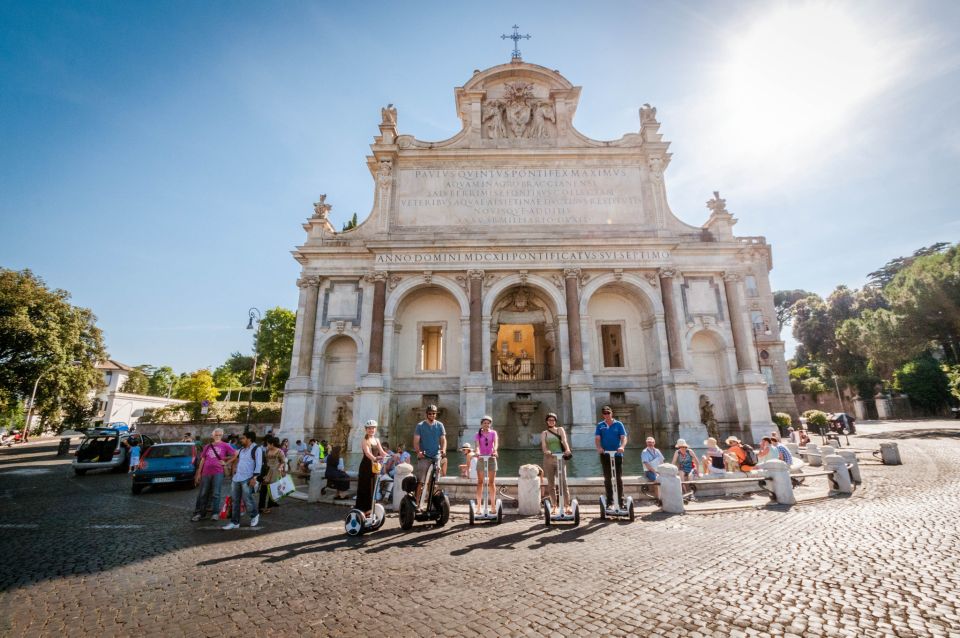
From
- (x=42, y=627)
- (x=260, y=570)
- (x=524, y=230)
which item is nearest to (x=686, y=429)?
(x=524, y=230)

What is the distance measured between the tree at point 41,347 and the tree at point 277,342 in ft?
49.8

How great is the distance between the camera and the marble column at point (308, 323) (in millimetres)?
19453

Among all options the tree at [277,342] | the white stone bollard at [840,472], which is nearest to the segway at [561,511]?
the white stone bollard at [840,472]

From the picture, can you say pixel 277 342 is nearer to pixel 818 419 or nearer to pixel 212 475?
pixel 212 475

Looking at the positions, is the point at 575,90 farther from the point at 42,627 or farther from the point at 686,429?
the point at 42,627

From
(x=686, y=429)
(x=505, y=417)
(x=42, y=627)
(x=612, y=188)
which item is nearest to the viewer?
(x=42, y=627)

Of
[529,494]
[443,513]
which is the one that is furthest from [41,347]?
[529,494]

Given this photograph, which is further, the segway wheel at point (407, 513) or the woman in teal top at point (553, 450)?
the woman in teal top at point (553, 450)

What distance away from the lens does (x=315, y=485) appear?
9406 mm

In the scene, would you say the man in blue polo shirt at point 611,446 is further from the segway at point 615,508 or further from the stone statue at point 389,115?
the stone statue at point 389,115

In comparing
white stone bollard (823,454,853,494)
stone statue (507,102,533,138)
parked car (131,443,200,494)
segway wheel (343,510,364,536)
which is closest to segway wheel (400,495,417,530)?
segway wheel (343,510,364,536)

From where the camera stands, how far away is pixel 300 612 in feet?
12.0

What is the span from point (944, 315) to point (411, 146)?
39665mm

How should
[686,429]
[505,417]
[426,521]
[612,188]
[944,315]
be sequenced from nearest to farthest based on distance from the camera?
[426,521] < [686,429] < [505,417] < [612,188] < [944,315]
